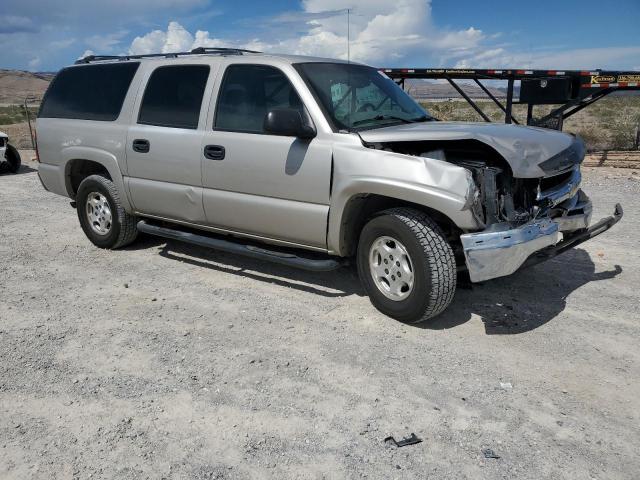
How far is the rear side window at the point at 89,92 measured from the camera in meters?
5.74

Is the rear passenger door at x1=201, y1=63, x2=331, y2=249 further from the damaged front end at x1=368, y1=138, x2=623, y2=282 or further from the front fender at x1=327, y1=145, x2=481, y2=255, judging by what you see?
the damaged front end at x1=368, y1=138, x2=623, y2=282

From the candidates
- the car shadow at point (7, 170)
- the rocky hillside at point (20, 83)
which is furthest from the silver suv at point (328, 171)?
the rocky hillside at point (20, 83)

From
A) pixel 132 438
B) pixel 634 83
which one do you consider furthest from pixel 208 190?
pixel 634 83

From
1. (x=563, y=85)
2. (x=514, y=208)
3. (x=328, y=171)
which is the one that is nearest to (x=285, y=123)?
(x=328, y=171)

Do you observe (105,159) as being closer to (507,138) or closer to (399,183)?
(399,183)

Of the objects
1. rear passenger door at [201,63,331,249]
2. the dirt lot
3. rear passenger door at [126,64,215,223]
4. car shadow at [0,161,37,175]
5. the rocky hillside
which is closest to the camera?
the dirt lot

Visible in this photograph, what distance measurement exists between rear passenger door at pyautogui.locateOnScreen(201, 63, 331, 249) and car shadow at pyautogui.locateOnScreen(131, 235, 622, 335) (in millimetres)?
666

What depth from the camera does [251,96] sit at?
4.76 metres

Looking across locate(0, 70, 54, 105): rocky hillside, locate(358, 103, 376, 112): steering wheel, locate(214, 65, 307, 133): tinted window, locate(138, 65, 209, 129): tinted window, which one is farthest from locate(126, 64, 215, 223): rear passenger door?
locate(0, 70, 54, 105): rocky hillside

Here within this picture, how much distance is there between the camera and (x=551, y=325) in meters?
4.21

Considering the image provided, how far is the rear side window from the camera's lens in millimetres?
5742

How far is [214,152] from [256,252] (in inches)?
37.5

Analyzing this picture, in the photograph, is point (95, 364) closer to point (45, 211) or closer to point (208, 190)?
point (208, 190)

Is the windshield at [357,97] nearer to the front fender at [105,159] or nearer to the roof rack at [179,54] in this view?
the roof rack at [179,54]
